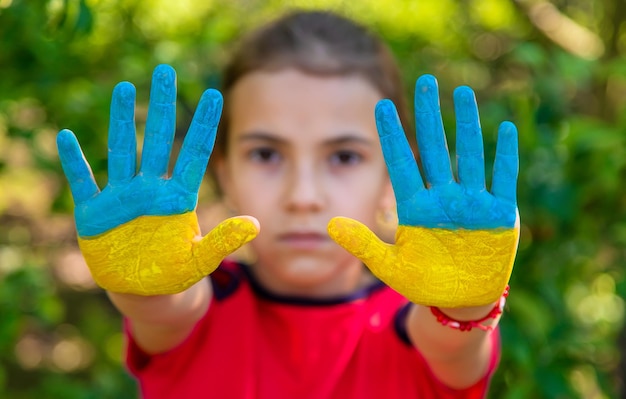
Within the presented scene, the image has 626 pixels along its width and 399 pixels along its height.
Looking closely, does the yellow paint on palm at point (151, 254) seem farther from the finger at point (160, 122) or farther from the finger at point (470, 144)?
the finger at point (470, 144)

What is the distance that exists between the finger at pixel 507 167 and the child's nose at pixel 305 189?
0.42 meters

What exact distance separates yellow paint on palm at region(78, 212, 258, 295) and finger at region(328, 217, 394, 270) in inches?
6.9

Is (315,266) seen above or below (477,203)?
below

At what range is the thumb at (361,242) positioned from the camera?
1104 mm

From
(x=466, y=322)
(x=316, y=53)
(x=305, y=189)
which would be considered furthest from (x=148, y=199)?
(x=316, y=53)

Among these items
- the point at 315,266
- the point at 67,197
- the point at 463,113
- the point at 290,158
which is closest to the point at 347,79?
the point at 290,158

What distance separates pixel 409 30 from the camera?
2.39 metres

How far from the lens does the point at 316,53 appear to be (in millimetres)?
1623

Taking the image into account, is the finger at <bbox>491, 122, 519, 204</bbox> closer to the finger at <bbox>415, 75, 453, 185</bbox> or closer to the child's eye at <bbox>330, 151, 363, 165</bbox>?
the finger at <bbox>415, 75, 453, 185</bbox>

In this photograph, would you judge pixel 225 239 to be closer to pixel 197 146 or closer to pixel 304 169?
pixel 197 146

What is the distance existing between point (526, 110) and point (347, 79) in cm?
→ 43

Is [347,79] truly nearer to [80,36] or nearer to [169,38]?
[80,36]

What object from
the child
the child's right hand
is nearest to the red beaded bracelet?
the child

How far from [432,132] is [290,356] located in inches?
24.1
